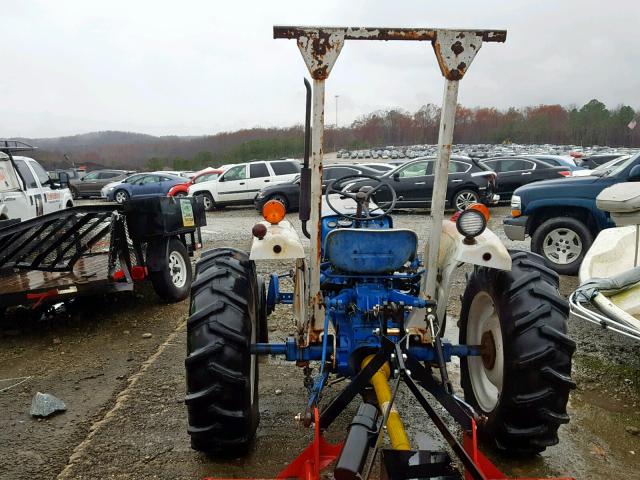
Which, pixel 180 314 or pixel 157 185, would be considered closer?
pixel 180 314

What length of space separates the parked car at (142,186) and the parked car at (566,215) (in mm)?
18426

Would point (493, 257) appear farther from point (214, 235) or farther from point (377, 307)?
point (214, 235)

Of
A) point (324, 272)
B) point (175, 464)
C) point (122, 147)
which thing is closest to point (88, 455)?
point (175, 464)

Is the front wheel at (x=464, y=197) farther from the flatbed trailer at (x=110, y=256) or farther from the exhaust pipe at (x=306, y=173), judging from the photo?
the exhaust pipe at (x=306, y=173)

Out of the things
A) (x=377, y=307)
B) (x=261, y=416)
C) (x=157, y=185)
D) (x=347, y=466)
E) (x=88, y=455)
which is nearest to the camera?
(x=347, y=466)

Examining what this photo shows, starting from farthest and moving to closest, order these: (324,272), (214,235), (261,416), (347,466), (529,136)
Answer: (529,136)
(214,235)
(261,416)
(324,272)
(347,466)

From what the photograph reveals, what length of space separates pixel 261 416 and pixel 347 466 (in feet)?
6.84

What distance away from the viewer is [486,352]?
328 centimetres

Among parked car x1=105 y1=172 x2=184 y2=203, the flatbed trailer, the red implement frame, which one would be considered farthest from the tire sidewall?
parked car x1=105 y1=172 x2=184 y2=203

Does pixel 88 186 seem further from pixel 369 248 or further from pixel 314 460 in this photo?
pixel 314 460

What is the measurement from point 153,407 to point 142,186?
21.9m

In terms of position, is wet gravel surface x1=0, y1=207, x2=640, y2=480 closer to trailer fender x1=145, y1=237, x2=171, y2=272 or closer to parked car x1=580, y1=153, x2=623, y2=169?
trailer fender x1=145, y1=237, x2=171, y2=272

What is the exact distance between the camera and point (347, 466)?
182 centimetres

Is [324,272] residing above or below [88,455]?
above
